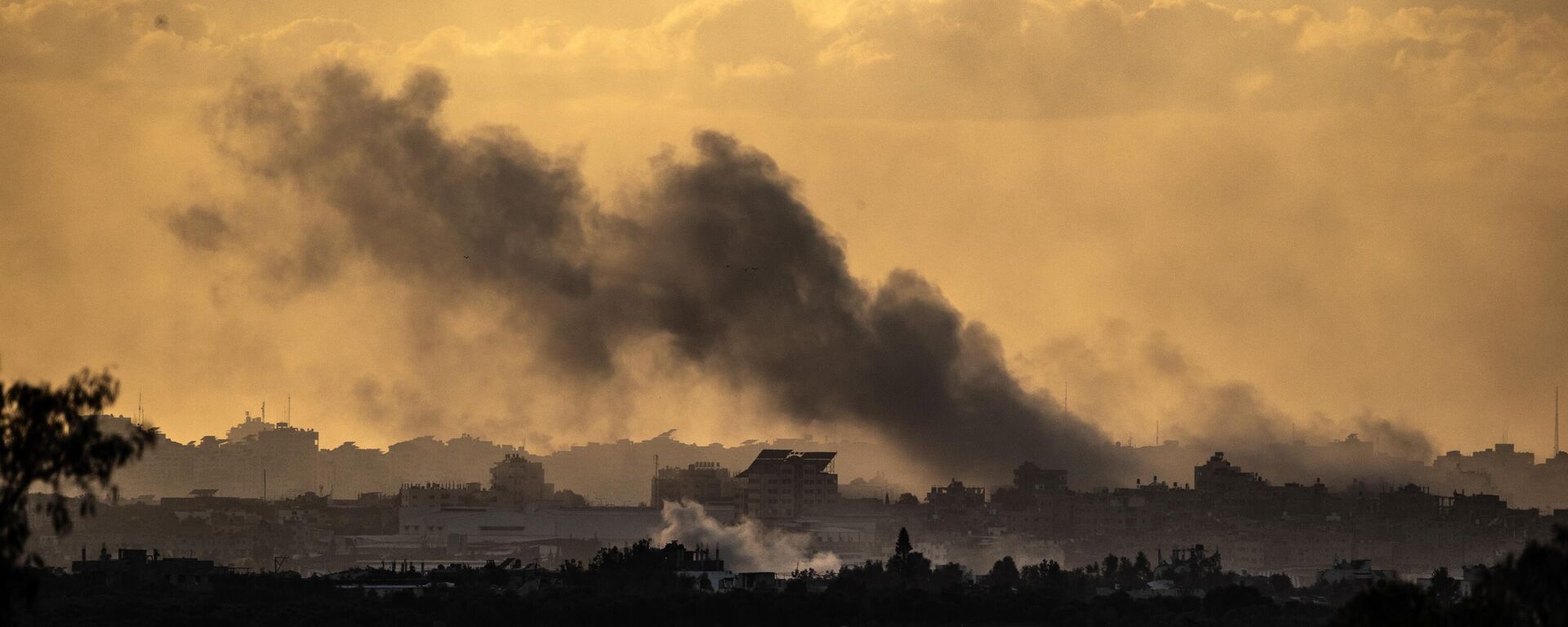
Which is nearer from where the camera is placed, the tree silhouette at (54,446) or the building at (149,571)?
the tree silhouette at (54,446)

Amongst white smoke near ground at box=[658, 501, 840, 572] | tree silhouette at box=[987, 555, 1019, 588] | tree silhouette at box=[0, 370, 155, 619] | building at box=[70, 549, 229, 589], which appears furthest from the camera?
white smoke near ground at box=[658, 501, 840, 572]

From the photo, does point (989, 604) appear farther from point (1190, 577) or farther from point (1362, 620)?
point (1362, 620)

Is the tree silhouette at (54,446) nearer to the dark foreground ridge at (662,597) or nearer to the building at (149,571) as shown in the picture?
the dark foreground ridge at (662,597)

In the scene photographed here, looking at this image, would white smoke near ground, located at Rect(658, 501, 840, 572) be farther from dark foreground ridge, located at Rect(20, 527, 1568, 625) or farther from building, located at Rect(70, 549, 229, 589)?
building, located at Rect(70, 549, 229, 589)

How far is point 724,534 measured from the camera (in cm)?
19450

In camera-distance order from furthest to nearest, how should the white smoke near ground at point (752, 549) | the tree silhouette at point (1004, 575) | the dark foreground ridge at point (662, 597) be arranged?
the white smoke near ground at point (752, 549)
the tree silhouette at point (1004, 575)
the dark foreground ridge at point (662, 597)

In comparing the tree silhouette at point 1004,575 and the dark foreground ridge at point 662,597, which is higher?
the tree silhouette at point 1004,575

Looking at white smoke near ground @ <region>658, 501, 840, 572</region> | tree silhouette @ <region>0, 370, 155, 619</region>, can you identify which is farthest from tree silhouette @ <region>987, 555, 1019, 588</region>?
tree silhouette @ <region>0, 370, 155, 619</region>

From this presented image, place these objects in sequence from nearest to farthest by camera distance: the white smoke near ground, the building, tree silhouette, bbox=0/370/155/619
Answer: tree silhouette, bbox=0/370/155/619 < the building < the white smoke near ground

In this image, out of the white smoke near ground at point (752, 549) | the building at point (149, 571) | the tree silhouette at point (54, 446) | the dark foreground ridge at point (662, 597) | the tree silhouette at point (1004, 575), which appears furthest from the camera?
the white smoke near ground at point (752, 549)

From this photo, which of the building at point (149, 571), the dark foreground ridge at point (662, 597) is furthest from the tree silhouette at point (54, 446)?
the building at point (149, 571)

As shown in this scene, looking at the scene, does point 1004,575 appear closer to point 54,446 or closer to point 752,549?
point 752,549

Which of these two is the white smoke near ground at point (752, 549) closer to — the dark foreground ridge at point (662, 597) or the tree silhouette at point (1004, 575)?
the tree silhouette at point (1004, 575)

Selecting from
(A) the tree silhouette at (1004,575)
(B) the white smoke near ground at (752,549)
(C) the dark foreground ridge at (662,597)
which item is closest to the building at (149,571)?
(C) the dark foreground ridge at (662,597)
